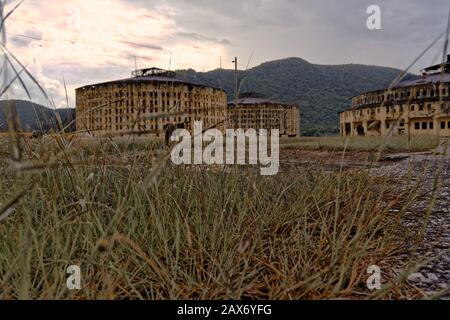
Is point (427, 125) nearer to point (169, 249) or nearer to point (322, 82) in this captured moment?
point (322, 82)

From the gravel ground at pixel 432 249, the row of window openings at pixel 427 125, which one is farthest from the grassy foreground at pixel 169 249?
the row of window openings at pixel 427 125

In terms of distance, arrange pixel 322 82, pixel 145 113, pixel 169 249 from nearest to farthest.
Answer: pixel 169 249 → pixel 145 113 → pixel 322 82

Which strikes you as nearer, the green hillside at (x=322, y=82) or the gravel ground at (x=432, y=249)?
the gravel ground at (x=432, y=249)

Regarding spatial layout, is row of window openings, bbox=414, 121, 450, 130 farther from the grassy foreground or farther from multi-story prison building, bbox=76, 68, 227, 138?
the grassy foreground

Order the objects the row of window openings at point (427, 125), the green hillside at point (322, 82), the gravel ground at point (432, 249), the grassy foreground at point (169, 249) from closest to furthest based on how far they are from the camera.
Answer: the grassy foreground at point (169, 249) → the gravel ground at point (432, 249) → the row of window openings at point (427, 125) → the green hillside at point (322, 82)

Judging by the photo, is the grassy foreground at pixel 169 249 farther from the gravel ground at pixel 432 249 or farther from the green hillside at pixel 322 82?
the green hillside at pixel 322 82

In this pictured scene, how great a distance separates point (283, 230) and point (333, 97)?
118 feet

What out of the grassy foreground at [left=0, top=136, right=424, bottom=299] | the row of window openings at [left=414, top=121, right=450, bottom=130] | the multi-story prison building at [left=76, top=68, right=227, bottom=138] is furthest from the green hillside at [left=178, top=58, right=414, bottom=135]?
Answer: the grassy foreground at [left=0, top=136, right=424, bottom=299]

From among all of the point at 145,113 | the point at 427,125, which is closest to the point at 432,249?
the point at 145,113

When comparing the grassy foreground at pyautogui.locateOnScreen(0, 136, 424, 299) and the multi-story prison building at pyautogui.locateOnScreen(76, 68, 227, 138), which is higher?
the multi-story prison building at pyautogui.locateOnScreen(76, 68, 227, 138)

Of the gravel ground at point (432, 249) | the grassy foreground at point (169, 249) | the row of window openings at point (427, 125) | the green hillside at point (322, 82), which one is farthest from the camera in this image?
the green hillside at point (322, 82)
